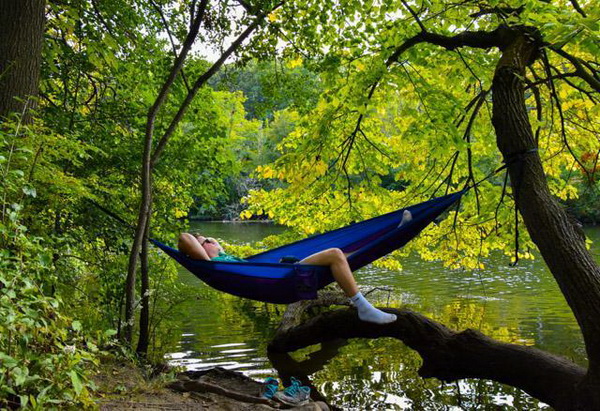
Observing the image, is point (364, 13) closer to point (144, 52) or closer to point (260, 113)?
point (260, 113)

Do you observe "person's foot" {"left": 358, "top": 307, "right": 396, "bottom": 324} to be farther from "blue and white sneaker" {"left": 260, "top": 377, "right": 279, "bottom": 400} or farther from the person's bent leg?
"blue and white sneaker" {"left": 260, "top": 377, "right": 279, "bottom": 400}

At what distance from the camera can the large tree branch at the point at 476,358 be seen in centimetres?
254

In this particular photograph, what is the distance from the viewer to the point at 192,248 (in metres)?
3.00

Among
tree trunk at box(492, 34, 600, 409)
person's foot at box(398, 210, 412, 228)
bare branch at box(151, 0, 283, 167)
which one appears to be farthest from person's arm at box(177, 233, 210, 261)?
tree trunk at box(492, 34, 600, 409)

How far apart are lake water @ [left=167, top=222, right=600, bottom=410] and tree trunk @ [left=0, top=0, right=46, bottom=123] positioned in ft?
5.79

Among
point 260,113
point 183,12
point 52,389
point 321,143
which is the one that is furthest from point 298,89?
point 52,389

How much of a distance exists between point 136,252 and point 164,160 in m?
1.07

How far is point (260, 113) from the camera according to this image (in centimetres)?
393

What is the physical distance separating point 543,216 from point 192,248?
196 centimetres

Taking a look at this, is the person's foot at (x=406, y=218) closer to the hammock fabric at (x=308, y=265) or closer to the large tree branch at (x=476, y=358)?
the hammock fabric at (x=308, y=265)

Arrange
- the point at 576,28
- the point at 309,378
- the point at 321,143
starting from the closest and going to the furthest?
1. the point at 576,28
2. the point at 321,143
3. the point at 309,378

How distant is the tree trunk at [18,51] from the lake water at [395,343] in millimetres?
1765

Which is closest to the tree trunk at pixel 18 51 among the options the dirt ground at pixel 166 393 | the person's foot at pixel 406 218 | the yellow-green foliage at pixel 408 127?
the dirt ground at pixel 166 393

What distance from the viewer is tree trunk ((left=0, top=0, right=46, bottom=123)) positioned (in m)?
2.30
